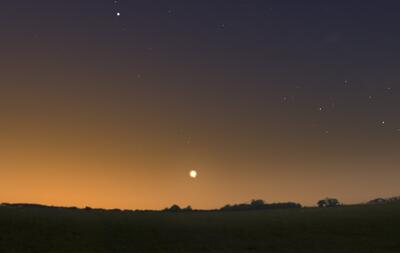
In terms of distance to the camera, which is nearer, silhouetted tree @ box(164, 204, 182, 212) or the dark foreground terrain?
the dark foreground terrain

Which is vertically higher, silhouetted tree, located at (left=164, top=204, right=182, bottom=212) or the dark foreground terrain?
silhouetted tree, located at (left=164, top=204, right=182, bottom=212)

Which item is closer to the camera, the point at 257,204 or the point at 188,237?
the point at 188,237

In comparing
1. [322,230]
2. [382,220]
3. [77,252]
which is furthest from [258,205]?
[77,252]

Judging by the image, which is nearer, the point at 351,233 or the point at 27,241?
the point at 27,241

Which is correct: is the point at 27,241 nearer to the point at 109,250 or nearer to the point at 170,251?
the point at 109,250

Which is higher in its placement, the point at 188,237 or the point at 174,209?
the point at 174,209

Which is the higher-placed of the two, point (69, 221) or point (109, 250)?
point (69, 221)

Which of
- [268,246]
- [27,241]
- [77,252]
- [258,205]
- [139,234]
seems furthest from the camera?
[258,205]

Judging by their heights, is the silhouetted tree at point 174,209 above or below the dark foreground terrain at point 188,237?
above

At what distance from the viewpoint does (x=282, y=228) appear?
178 feet

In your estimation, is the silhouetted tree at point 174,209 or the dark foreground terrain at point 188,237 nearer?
the dark foreground terrain at point 188,237

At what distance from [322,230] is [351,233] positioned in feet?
9.87

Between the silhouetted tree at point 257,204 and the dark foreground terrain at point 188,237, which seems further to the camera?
the silhouetted tree at point 257,204

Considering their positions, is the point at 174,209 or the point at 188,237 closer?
the point at 188,237
